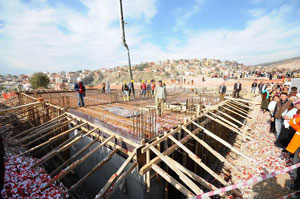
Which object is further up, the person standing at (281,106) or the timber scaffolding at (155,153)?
the person standing at (281,106)

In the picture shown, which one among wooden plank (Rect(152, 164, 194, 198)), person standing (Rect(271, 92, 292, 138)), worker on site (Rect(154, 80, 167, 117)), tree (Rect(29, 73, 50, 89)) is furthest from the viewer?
tree (Rect(29, 73, 50, 89))

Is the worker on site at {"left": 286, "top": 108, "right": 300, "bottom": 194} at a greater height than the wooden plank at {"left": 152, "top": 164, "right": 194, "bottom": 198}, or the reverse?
the worker on site at {"left": 286, "top": 108, "right": 300, "bottom": 194}

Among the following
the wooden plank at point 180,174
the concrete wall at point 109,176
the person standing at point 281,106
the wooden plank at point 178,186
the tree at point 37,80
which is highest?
the tree at point 37,80

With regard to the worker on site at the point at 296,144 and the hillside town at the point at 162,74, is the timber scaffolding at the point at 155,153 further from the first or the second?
the hillside town at the point at 162,74

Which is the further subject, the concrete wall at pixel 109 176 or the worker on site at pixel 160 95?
the worker on site at pixel 160 95

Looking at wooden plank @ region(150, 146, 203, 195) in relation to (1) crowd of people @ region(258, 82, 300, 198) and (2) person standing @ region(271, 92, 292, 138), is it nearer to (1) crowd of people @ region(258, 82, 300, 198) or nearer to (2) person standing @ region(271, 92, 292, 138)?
(1) crowd of people @ region(258, 82, 300, 198)

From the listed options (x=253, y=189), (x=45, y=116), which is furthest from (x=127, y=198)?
(x=45, y=116)

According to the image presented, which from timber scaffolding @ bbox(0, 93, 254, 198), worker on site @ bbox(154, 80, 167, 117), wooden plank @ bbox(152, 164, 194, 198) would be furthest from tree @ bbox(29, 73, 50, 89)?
wooden plank @ bbox(152, 164, 194, 198)

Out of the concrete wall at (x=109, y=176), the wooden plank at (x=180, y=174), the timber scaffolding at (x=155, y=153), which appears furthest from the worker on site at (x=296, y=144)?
the concrete wall at (x=109, y=176)

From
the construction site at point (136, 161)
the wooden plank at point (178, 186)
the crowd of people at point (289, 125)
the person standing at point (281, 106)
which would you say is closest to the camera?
the wooden plank at point (178, 186)

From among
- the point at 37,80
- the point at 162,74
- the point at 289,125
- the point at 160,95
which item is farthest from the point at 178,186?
the point at 162,74

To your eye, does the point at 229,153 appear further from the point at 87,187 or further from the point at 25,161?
the point at 25,161

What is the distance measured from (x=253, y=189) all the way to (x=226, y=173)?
1.99 m

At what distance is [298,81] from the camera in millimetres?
11508
